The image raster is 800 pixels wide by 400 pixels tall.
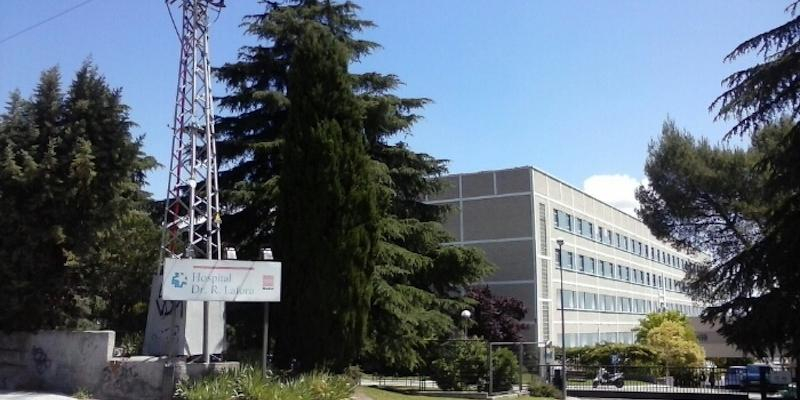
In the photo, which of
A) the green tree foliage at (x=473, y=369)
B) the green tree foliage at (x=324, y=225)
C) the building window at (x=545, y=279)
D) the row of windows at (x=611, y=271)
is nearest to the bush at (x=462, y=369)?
the green tree foliage at (x=473, y=369)

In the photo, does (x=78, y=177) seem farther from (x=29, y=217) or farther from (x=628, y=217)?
(x=628, y=217)

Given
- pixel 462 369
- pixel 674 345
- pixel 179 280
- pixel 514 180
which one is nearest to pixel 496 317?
pixel 514 180

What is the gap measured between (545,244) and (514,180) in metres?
5.62

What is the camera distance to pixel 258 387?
48.2 ft

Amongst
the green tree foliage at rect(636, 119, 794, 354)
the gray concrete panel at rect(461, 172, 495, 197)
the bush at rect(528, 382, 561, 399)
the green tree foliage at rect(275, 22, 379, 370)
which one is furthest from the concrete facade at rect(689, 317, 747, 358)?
the green tree foliage at rect(275, 22, 379, 370)

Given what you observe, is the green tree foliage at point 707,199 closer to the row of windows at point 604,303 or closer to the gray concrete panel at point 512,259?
the gray concrete panel at point 512,259

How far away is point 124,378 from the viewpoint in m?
15.9

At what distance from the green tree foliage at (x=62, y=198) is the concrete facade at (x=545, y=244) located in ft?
112

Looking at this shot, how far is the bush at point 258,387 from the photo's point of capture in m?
14.5

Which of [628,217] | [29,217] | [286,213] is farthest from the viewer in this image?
[628,217]

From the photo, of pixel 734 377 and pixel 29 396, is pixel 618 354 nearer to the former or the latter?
pixel 734 377

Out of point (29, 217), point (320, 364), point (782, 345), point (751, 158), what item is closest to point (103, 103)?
point (29, 217)

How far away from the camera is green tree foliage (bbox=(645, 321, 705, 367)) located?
51250mm

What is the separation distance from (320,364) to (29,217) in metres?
7.73
